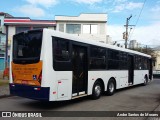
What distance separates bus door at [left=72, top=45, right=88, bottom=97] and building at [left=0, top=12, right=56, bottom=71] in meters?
29.3

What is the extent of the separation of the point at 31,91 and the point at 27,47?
1.77 meters

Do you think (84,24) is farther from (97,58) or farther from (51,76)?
(51,76)

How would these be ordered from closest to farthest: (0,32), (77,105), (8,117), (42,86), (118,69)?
(8,117) < (42,86) < (77,105) < (118,69) < (0,32)

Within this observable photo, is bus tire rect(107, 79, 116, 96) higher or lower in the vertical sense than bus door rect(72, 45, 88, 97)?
lower

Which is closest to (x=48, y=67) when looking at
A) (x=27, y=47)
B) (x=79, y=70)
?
(x=27, y=47)

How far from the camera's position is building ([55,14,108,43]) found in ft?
131

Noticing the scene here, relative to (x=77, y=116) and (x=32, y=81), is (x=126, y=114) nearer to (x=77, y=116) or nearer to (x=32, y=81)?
(x=77, y=116)

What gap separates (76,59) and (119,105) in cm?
278

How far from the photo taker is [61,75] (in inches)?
376

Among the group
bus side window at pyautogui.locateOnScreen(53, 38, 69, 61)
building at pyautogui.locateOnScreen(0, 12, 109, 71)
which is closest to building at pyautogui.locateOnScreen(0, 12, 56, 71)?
building at pyautogui.locateOnScreen(0, 12, 109, 71)

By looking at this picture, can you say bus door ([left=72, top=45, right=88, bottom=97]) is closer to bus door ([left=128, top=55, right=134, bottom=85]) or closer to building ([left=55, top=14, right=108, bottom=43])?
bus door ([left=128, top=55, right=134, bottom=85])

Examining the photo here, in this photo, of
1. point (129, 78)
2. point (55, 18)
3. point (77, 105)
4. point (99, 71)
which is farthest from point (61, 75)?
point (55, 18)

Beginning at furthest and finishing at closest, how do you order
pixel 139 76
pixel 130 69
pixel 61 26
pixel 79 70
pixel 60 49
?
pixel 61 26, pixel 139 76, pixel 130 69, pixel 79 70, pixel 60 49

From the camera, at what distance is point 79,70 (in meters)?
11.0
